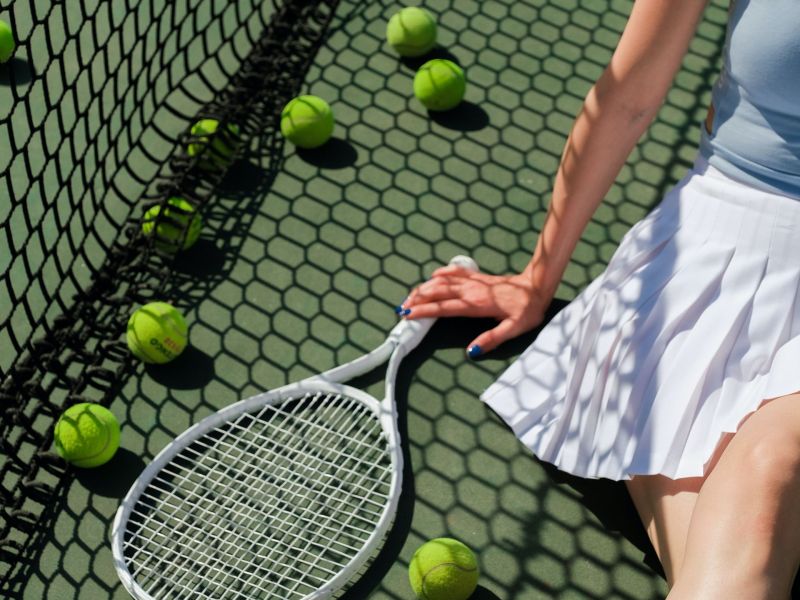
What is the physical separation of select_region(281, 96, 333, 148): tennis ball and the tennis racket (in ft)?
1.88

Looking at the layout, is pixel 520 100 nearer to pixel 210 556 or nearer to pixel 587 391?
pixel 587 391

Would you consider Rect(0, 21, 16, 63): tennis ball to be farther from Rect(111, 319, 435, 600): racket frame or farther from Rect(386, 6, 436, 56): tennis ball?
Rect(111, 319, 435, 600): racket frame

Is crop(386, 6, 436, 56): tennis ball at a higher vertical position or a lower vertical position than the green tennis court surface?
higher

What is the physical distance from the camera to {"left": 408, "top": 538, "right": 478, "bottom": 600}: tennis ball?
1.54 m

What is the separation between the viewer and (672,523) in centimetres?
148

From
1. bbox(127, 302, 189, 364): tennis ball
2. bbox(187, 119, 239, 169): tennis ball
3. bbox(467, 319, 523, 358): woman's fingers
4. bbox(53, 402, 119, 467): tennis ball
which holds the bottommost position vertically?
bbox(53, 402, 119, 467): tennis ball

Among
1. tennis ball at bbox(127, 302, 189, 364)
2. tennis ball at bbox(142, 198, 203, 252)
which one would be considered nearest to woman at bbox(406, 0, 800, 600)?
tennis ball at bbox(127, 302, 189, 364)

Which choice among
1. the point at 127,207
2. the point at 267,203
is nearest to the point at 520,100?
the point at 267,203

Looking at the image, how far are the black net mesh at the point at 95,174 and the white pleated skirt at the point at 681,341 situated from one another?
721 millimetres

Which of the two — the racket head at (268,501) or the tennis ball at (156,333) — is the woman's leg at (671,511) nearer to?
the racket head at (268,501)

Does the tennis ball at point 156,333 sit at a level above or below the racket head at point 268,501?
above

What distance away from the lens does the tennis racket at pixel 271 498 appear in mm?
1562

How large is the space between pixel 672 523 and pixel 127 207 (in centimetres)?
116

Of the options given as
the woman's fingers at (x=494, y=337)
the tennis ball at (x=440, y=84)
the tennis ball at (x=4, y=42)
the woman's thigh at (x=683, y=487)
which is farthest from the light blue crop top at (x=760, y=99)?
the tennis ball at (x=4, y=42)
